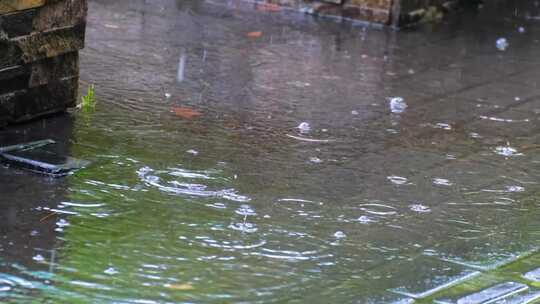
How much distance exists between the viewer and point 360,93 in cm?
650

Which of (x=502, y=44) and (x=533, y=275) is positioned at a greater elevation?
(x=502, y=44)

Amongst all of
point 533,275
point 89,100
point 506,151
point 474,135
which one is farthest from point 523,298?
point 89,100

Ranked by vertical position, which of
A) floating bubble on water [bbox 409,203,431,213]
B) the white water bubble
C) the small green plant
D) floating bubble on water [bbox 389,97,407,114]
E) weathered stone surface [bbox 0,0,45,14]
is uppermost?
weathered stone surface [bbox 0,0,45,14]

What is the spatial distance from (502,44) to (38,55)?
399 cm

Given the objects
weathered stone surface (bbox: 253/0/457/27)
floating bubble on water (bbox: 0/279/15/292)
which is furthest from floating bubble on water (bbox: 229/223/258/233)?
weathered stone surface (bbox: 253/0/457/27)

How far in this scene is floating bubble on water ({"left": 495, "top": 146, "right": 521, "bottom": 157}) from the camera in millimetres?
5512

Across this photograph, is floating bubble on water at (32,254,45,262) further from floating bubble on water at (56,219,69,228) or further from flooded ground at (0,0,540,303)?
floating bubble on water at (56,219,69,228)

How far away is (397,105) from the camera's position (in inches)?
248

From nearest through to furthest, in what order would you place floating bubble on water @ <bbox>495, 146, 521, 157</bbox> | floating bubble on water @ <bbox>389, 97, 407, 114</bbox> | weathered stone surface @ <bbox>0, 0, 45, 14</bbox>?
1. weathered stone surface @ <bbox>0, 0, 45, 14</bbox>
2. floating bubble on water @ <bbox>495, 146, 521, 157</bbox>
3. floating bubble on water @ <bbox>389, 97, 407, 114</bbox>

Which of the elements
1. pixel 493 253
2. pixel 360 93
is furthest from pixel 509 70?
pixel 493 253

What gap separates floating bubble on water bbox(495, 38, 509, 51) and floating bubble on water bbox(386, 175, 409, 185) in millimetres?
3218

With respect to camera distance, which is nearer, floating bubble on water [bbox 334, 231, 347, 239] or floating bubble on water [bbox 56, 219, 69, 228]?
floating bubble on water [bbox 56, 219, 69, 228]

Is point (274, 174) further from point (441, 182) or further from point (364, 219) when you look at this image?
point (441, 182)

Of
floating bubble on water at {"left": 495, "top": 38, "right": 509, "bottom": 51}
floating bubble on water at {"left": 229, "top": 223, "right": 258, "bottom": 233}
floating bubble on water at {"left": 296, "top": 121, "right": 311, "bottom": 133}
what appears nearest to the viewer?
floating bubble on water at {"left": 229, "top": 223, "right": 258, "bottom": 233}
